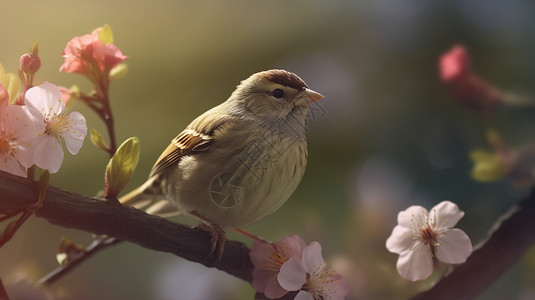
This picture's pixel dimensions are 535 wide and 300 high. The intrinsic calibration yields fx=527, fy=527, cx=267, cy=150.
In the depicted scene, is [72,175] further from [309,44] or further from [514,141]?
[514,141]

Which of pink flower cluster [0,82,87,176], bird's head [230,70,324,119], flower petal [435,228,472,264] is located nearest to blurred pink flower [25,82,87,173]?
pink flower cluster [0,82,87,176]

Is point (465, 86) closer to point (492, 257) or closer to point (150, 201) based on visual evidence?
point (492, 257)

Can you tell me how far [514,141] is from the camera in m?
0.63

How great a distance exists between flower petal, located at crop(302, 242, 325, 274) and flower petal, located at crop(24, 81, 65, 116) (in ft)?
0.48

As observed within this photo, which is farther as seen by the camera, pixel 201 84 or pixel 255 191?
pixel 201 84

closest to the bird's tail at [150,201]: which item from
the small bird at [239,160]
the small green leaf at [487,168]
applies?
the small bird at [239,160]

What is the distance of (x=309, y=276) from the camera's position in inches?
11.5

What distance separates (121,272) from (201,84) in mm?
189

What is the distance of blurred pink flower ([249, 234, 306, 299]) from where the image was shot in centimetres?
30

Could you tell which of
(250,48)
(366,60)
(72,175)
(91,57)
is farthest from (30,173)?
(366,60)

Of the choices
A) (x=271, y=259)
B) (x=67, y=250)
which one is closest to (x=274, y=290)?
(x=271, y=259)

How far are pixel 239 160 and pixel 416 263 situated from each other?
5.0 inches

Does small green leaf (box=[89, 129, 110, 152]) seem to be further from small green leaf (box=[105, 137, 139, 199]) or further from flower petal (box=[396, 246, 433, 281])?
flower petal (box=[396, 246, 433, 281])

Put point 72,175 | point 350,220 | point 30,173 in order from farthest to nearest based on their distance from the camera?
point 350,220
point 72,175
point 30,173
